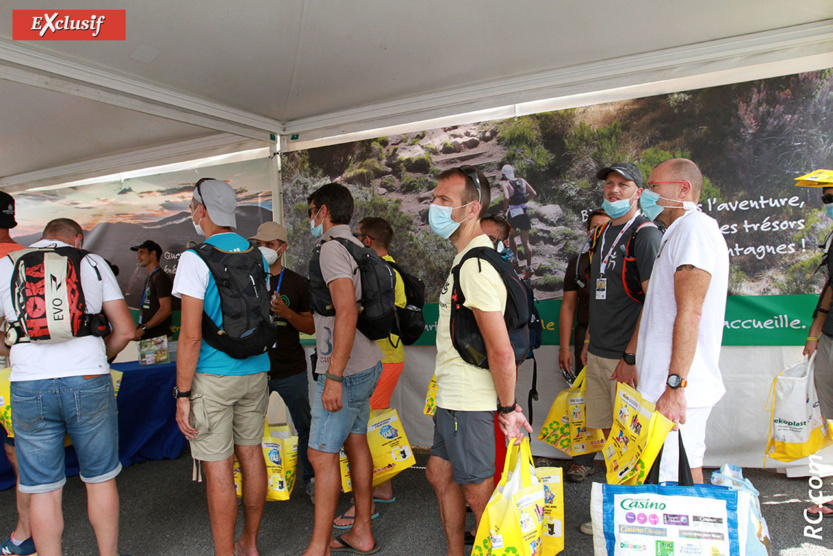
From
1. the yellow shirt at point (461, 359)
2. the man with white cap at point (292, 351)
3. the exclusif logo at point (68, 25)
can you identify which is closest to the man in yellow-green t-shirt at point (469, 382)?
the yellow shirt at point (461, 359)

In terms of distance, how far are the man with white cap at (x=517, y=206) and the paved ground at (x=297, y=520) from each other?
163cm

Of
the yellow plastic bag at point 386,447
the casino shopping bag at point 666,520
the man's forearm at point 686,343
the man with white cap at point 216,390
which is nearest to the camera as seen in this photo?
the casino shopping bag at point 666,520

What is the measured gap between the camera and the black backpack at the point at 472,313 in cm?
190

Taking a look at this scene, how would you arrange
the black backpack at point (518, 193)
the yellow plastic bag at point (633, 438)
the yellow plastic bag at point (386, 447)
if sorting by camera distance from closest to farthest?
the yellow plastic bag at point (633, 438), the yellow plastic bag at point (386, 447), the black backpack at point (518, 193)

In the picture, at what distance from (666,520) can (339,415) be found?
1411mm

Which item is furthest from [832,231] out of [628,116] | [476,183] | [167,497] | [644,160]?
[167,497]

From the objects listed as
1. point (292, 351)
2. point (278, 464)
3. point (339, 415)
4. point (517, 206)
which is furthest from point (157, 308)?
point (517, 206)

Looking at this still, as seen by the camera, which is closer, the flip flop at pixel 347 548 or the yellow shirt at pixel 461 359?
the yellow shirt at pixel 461 359

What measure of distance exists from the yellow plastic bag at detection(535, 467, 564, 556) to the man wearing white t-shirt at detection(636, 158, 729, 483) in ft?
1.67

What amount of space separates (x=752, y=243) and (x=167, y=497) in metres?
4.06

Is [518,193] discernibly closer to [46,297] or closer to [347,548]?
[347,548]

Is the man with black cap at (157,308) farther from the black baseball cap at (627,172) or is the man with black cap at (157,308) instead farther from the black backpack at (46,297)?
the black baseball cap at (627,172)

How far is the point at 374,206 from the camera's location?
14.1ft

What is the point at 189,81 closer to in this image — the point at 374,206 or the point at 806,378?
the point at 374,206
